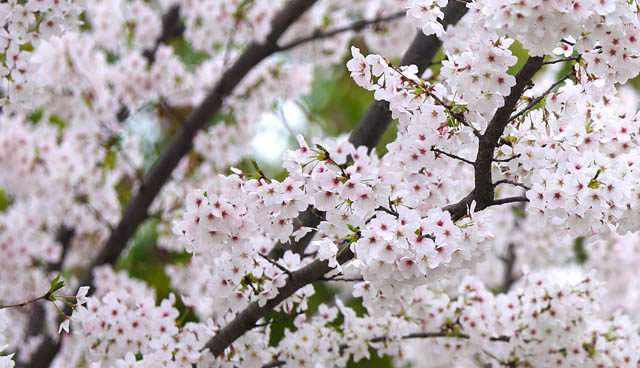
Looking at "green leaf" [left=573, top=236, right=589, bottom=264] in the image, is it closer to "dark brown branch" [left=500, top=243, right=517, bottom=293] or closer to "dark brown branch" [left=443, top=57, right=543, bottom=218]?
"dark brown branch" [left=500, top=243, right=517, bottom=293]

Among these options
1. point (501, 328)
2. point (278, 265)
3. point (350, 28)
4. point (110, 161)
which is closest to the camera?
point (278, 265)

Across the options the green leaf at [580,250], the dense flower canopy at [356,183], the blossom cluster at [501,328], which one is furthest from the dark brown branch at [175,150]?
the green leaf at [580,250]

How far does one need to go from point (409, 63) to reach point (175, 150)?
2188 millimetres

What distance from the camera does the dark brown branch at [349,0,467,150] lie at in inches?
120

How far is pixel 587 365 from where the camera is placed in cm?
314

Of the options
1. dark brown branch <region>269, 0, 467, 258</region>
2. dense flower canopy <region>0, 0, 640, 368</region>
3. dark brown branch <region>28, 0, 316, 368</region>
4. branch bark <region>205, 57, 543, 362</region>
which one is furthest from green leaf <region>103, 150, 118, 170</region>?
branch bark <region>205, 57, 543, 362</region>

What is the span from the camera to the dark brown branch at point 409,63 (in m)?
3.05

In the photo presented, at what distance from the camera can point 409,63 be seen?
3094mm

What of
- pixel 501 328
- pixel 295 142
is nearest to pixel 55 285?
pixel 501 328

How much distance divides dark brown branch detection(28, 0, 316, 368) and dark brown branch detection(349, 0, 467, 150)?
4.91 feet

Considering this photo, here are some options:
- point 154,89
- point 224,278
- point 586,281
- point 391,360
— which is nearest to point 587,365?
point 586,281

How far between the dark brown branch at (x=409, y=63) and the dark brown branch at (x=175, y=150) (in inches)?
58.9

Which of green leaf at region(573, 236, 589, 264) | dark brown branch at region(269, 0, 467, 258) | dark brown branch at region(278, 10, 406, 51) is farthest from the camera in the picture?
green leaf at region(573, 236, 589, 264)

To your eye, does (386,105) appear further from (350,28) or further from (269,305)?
(350,28)
